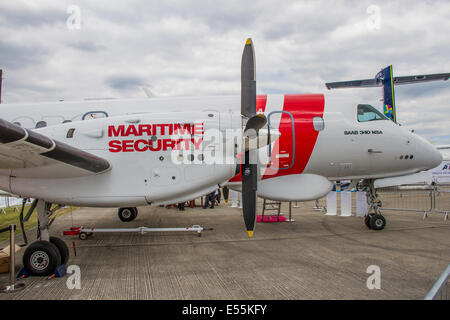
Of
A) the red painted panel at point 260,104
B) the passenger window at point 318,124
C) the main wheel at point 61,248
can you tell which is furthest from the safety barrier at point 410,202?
the main wheel at point 61,248

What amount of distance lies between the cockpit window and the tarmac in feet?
10.4

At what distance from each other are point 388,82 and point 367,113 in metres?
24.0

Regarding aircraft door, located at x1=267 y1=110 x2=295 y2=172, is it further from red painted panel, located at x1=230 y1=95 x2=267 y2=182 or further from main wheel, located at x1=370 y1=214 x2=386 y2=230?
main wheel, located at x1=370 y1=214 x2=386 y2=230

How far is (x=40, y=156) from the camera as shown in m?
4.65

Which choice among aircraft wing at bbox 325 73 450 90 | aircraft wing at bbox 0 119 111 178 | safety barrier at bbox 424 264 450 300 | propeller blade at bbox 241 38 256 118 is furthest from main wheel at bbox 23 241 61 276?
aircraft wing at bbox 325 73 450 90

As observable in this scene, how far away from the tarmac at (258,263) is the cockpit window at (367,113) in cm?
316

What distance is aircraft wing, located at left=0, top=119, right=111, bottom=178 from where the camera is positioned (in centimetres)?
385

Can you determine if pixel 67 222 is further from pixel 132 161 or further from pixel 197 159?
pixel 197 159

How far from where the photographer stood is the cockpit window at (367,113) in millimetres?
8023

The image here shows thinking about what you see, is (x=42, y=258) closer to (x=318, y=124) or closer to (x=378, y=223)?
→ (x=318, y=124)

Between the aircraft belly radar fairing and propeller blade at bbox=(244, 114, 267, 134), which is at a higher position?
propeller blade at bbox=(244, 114, 267, 134)

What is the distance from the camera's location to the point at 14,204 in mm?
14992

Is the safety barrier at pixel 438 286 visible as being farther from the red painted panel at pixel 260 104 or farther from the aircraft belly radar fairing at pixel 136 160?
the red painted panel at pixel 260 104

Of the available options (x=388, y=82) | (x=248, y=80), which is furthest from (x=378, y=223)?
(x=388, y=82)
